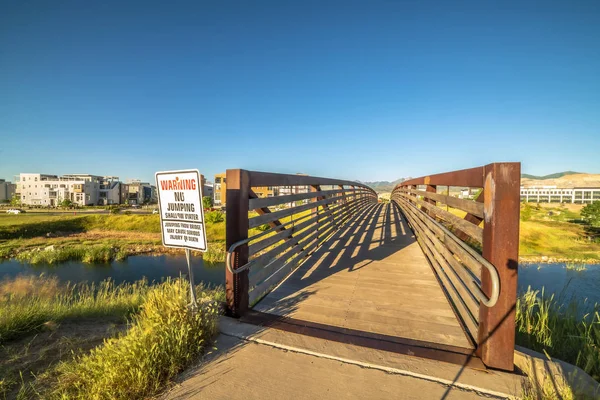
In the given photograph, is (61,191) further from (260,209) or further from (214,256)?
(260,209)

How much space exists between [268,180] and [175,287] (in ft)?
→ 5.51

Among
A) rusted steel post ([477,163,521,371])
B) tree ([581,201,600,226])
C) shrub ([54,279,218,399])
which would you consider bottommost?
tree ([581,201,600,226])

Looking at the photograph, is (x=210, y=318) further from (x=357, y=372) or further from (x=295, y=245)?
(x=295, y=245)

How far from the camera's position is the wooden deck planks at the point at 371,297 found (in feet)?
8.68

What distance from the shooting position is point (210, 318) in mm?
2535

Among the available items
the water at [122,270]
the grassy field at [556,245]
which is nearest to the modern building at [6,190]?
the water at [122,270]

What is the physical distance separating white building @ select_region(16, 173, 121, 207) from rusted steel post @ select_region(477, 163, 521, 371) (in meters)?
98.0

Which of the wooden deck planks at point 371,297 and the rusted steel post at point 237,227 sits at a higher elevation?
the rusted steel post at point 237,227

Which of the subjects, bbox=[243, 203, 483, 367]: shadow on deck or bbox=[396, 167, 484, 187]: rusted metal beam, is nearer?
bbox=[396, 167, 484, 187]: rusted metal beam

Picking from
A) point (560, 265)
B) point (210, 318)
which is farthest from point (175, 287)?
point (560, 265)

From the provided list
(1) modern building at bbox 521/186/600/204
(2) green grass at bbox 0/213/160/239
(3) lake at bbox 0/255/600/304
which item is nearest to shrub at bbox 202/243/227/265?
(3) lake at bbox 0/255/600/304

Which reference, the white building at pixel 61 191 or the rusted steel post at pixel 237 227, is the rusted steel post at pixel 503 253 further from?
the white building at pixel 61 191

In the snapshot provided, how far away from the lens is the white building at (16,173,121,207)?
7538 centimetres

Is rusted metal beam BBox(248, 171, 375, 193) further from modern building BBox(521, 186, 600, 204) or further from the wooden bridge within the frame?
modern building BBox(521, 186, 600, 204)
